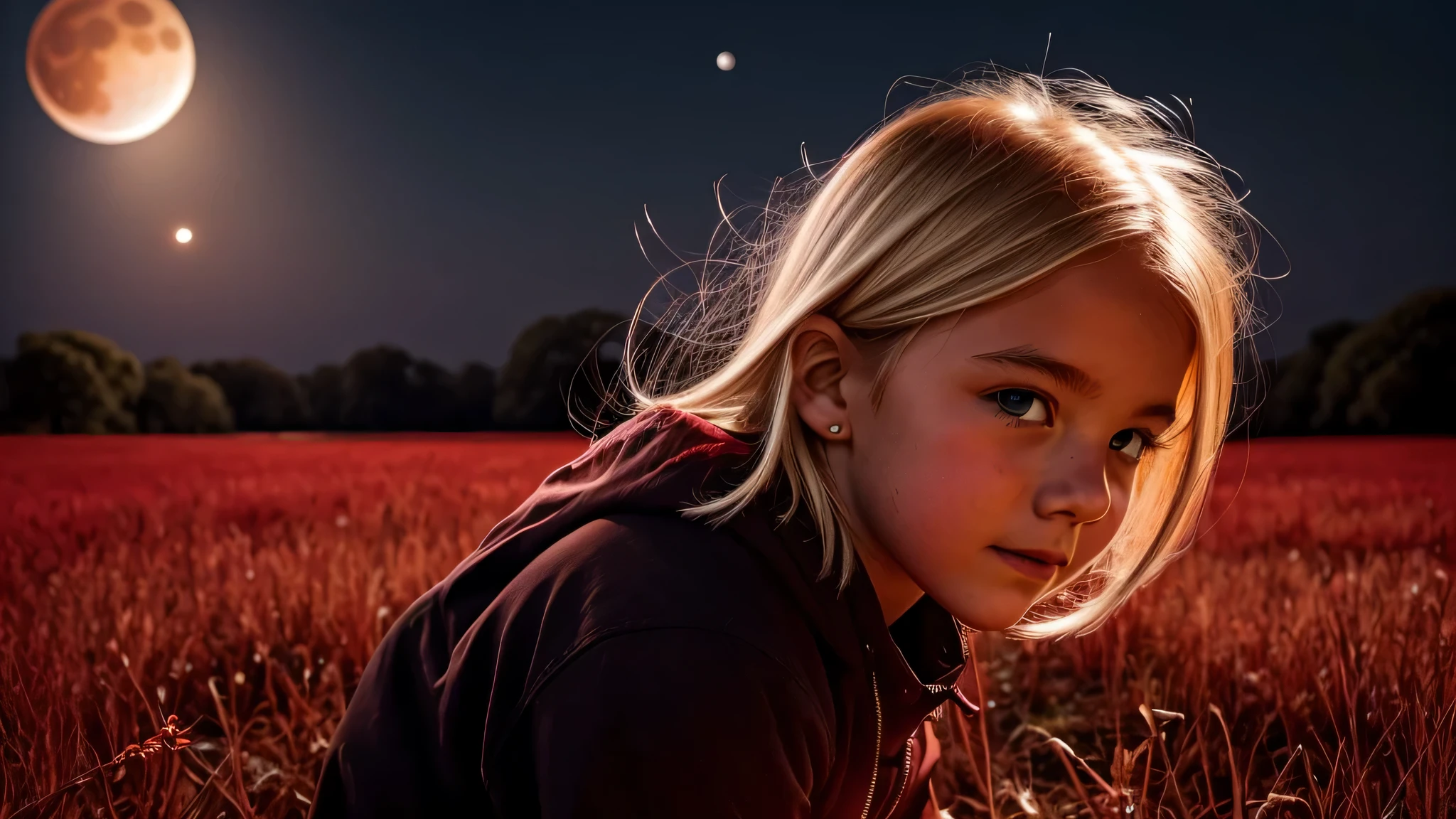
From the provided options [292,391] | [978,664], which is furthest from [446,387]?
[978,664]

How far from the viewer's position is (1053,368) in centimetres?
74

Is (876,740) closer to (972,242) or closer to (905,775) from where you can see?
(905,775)

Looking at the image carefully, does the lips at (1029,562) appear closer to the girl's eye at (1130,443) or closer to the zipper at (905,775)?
the girl's eye at (1130,443)

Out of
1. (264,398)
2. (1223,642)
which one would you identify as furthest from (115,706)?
(264,398)

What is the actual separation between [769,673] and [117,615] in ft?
4.06

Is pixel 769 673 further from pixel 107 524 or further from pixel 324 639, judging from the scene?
pixel 107 524

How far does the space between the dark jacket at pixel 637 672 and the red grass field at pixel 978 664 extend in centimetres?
17

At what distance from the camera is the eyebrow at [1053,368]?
0.74 meters

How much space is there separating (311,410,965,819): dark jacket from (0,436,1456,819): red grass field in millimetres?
169

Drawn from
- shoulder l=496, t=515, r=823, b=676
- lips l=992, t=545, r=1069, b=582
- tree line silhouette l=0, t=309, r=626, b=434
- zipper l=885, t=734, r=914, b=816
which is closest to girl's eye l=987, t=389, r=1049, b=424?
lips l=992, t=545, r=1069, b=582

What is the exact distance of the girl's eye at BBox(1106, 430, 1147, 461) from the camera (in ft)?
2.70

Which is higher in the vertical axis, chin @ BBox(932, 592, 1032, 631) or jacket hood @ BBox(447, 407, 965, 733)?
jacket hood @ BBox(447, 407, 965, 733)

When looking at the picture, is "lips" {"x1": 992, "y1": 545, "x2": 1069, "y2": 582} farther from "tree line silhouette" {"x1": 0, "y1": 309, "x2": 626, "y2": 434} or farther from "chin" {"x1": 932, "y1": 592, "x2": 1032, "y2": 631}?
"tree line silhouette" {"x1": 0, "y1": 309, "x2": 626, "y2": 434}

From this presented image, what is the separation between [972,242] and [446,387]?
339 centimetres
